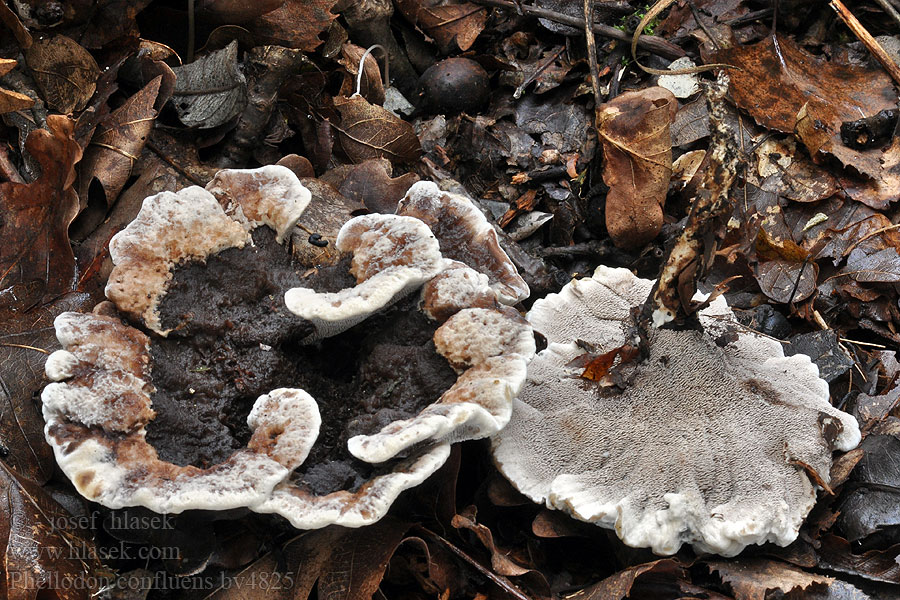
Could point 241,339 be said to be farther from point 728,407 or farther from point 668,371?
point 728,407

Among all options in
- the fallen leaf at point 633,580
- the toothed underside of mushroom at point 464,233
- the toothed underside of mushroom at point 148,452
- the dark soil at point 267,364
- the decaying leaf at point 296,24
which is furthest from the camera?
the decaying leaf at point 296,24

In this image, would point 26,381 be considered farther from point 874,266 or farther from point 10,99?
point 874,266

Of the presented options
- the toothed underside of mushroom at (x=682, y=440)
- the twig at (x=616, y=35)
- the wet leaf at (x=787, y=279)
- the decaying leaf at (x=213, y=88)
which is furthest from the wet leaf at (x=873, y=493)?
the decaying leaf at (x=213, y=88)

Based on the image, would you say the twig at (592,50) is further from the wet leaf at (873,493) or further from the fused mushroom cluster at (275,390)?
the wet leaf at (873,493)

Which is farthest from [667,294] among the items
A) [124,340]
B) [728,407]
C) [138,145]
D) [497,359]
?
[138,145]

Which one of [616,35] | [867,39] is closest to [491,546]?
[616,35]

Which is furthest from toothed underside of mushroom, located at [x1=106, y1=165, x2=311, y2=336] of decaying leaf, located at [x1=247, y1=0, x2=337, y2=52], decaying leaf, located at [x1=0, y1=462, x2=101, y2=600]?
decaying leaf, located at [x1=247, y1=0, x2=337, y2=52]

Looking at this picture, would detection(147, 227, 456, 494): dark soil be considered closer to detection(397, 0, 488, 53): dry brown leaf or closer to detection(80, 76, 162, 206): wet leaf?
detection(80, 76, 162, 206): wet leaf
